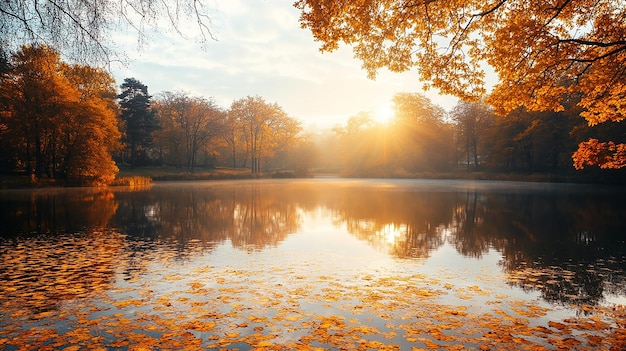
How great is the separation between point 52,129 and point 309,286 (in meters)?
Answer: 41.7

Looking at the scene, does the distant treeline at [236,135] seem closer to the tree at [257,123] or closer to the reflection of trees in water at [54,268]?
the tree at [257,123]

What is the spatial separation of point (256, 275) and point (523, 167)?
66396 mm

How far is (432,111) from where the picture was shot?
76.9m

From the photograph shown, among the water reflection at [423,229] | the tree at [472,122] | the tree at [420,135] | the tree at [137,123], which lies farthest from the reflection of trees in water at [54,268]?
the tree at [472,122]

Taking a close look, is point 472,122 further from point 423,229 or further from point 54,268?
point 54,268

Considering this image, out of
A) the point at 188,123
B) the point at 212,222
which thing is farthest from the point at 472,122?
the point at 212,222

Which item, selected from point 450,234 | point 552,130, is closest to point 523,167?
point 552,130

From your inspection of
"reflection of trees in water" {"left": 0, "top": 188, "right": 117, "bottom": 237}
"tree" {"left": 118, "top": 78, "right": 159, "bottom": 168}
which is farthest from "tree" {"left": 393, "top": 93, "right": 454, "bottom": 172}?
"reflection of trees in water" {"left": 0, "top": 188, "right": 117, "bottom": 237}

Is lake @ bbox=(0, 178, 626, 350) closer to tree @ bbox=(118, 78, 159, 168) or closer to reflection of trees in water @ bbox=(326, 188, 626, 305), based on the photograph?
reflection of trees in water @ bbox=(326, 188, 626, 305)

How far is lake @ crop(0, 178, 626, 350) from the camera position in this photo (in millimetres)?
5223

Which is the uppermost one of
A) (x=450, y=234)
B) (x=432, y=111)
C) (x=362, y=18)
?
(x=432, y=111)

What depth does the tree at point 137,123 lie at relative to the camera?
64.4 m

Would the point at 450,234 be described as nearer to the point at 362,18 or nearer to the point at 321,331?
the point at 362,18

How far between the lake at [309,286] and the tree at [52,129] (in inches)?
1080
